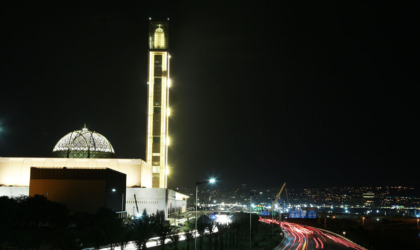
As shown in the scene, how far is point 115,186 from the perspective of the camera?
6769cm

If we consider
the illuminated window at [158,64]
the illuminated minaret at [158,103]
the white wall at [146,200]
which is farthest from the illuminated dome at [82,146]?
the illuminated window at [158,64]

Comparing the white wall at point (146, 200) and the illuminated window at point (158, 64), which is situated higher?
the illuminated window at point (158, 64)

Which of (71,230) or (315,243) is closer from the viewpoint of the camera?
(71,230)

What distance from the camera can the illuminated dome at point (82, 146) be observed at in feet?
263

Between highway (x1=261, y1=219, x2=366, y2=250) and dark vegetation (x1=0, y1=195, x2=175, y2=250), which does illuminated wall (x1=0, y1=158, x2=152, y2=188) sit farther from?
highway (x1=261, y1=219, x2=366, y2=250)

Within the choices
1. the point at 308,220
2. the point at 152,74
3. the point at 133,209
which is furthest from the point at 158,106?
the point at 308,220

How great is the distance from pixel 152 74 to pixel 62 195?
37.3 m

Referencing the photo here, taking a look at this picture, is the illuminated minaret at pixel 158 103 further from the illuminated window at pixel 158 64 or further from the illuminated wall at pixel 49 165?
the illuminated wall at pixel 49 165

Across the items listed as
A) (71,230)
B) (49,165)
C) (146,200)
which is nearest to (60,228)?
(71,230)

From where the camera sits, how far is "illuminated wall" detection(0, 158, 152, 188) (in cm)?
7781

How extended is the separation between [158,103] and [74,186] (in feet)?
108

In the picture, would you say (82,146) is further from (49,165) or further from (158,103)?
(158,103)

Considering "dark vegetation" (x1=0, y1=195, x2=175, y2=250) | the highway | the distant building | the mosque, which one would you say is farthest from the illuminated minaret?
the highway

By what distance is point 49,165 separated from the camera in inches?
3100
